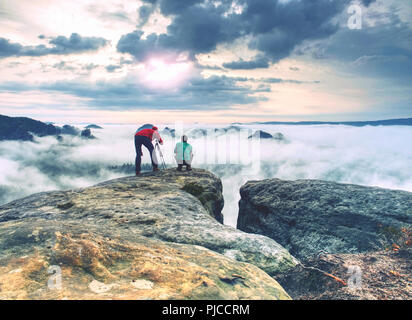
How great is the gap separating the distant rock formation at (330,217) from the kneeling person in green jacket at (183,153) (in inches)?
268

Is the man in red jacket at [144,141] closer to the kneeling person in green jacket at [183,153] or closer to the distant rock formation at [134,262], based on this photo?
the kneeling person in green jacket at [183,153]

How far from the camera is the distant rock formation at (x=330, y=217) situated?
1297cm

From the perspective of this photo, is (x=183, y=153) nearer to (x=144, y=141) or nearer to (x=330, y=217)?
(x=144, y=141)

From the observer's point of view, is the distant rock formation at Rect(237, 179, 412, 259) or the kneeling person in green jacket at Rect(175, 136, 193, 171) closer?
the distant rock formation at Rect(237, 179, 412, 259)

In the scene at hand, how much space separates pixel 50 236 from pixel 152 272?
8.33 feet

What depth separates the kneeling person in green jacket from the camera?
71.9ft

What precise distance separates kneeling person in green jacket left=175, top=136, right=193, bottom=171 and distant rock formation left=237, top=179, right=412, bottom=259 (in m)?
6.80

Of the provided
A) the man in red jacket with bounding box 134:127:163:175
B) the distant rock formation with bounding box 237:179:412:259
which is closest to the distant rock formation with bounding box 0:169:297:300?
the distant rock formation with bounding box 237:179:412:259

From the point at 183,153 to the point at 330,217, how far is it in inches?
478

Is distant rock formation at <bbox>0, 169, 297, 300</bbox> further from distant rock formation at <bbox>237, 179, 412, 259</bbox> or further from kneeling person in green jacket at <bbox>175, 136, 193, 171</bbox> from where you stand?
kneeling person in green jacket at <bbox>175, 136, 193, 171</bbox>

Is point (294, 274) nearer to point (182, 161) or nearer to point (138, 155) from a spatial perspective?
point (182, 161)

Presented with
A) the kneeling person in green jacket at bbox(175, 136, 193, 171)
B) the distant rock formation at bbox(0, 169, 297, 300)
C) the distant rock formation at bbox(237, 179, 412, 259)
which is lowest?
the distant rock formation at bbox(237, 179, 412, 259)

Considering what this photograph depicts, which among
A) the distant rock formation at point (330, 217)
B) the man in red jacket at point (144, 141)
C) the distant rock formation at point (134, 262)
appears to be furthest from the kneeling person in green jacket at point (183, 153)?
the distant rock formation at point (134, 262)

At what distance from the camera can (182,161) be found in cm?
2194
